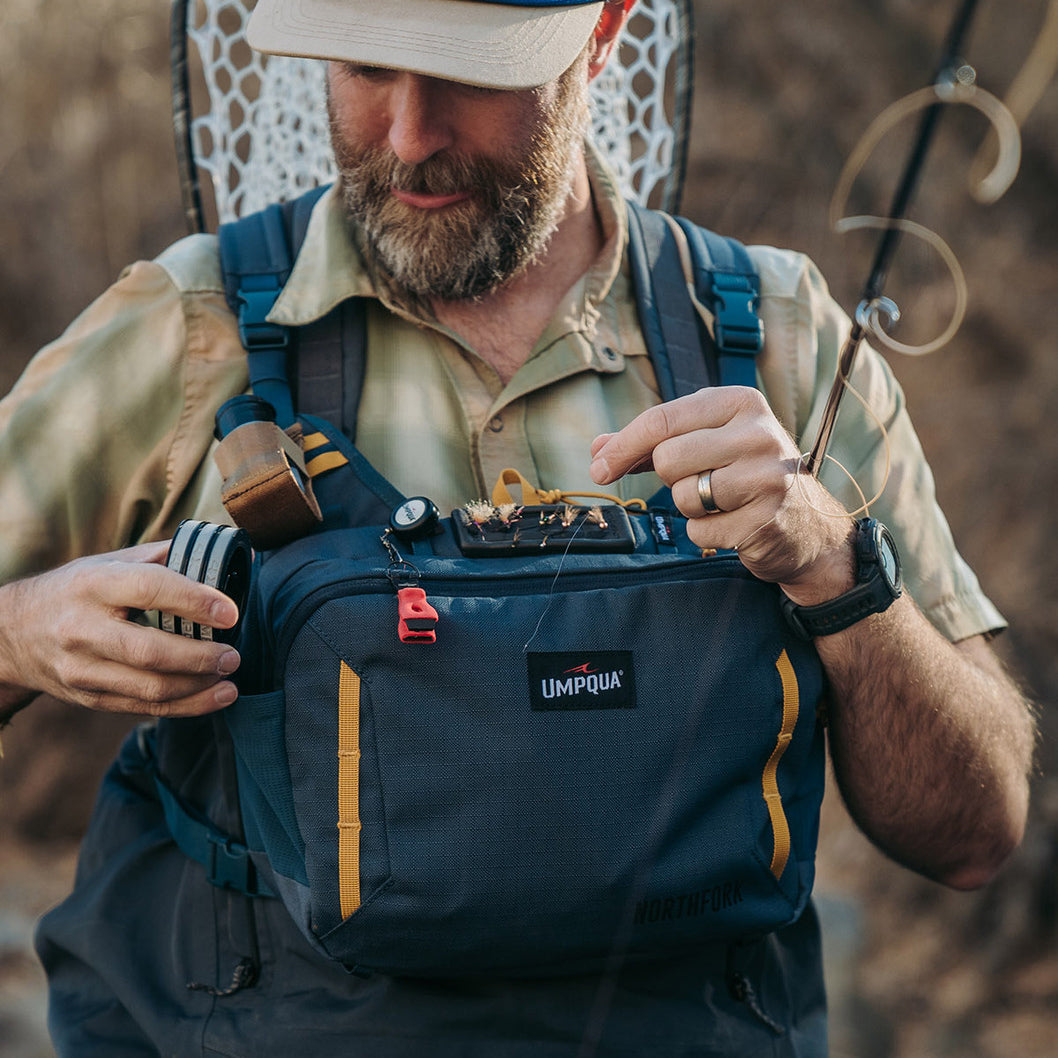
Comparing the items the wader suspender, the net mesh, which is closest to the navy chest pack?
the wader suspender

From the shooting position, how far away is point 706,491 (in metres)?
1.56

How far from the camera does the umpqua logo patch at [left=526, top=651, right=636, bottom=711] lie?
5.11 feet

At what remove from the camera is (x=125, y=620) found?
1.59 meters

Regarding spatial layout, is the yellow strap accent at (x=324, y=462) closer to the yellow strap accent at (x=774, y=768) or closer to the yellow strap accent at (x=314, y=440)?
the yellow strap accent at (x=314, y=440)

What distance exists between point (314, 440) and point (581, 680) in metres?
0.55

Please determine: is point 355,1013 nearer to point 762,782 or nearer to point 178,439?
point 762,782

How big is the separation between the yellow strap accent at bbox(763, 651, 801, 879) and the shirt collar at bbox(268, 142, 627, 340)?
719 mm

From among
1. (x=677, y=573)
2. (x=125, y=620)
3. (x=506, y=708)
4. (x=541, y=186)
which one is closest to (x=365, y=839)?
(x=506, y=708)

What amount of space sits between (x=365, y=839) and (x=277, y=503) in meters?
0.47

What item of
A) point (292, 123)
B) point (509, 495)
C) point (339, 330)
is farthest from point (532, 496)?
point (292, 123)

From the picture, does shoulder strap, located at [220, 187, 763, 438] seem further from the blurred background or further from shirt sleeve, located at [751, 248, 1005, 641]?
the blurred background

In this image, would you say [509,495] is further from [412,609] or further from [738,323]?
[738,323]

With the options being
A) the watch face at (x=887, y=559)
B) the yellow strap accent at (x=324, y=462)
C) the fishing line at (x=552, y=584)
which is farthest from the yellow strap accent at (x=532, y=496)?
the watch face at (x=887, y=559)

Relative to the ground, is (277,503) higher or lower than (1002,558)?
higher
